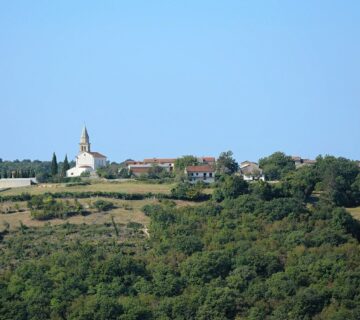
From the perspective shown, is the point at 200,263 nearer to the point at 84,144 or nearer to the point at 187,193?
the point at 187,193

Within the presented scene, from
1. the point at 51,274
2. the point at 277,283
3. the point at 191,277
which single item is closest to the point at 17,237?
the point at 51,274

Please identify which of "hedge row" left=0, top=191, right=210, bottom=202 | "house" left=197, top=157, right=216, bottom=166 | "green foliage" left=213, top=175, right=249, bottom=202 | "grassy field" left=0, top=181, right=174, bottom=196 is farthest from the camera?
"house" left=197, top=157, right=216, bottom=166

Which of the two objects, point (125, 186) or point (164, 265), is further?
point (125, 186)

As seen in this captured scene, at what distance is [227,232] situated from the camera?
8019 cm

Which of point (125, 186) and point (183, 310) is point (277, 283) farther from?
point (125, 186)

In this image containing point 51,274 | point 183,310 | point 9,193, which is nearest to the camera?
point 183,310

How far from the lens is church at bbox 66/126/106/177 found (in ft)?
382

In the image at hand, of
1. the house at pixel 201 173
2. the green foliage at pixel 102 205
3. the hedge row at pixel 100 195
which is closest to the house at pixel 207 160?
the house at pixel 201 173

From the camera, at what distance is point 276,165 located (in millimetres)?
109562

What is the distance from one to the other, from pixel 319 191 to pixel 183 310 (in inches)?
1133

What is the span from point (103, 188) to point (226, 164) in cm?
1857

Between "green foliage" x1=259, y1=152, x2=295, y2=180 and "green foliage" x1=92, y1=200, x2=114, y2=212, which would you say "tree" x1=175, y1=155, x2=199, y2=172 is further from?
"green foliage" x1=92, y1=200, x2=114, y2=212

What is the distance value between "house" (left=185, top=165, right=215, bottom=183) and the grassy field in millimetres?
7644

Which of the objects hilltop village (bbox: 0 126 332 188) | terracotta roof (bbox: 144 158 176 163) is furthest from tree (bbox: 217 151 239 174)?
terracotta roof (bbox: 144 158 176 163)
